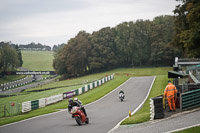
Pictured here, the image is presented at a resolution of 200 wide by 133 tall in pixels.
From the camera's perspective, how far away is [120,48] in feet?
324

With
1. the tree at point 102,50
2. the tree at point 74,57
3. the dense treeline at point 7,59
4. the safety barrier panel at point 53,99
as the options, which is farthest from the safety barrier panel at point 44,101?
the dense treeline at point 7,59

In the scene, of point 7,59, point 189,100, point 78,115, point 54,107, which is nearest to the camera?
point 189,100

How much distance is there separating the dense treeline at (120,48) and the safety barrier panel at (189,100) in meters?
74.8

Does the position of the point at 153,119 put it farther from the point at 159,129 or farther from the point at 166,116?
the point at 159,129

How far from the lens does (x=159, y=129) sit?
38.8ft

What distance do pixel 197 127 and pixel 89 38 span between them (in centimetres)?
9126

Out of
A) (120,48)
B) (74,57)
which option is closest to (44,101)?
(74,57)

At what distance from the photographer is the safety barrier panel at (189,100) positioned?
14.9 metres

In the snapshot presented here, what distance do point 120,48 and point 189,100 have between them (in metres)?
84.1

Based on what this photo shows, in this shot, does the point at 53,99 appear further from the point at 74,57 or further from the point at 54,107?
the point at 74,57

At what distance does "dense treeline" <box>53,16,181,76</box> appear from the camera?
91812mm

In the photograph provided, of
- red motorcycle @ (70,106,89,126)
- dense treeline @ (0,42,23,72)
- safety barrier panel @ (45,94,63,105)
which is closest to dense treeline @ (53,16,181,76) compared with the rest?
dense treeline @ (0,42,23,72)

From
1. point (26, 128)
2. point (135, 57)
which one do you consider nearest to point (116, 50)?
point (135, 57)

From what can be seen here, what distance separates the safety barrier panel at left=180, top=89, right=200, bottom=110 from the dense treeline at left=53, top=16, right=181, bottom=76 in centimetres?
7476
